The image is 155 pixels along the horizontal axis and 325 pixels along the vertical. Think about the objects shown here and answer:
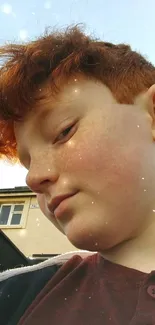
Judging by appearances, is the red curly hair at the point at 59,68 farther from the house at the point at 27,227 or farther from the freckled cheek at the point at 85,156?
the house at the point at 27,227

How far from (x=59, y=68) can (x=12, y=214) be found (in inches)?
431

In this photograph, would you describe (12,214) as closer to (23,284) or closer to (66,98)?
(23,284)

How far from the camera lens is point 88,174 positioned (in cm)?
89

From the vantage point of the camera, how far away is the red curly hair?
1024 mm

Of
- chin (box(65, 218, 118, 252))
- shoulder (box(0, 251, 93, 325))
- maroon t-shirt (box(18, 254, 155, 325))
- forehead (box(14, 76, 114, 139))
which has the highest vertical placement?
forehead (box(14, 76, 114, 139))

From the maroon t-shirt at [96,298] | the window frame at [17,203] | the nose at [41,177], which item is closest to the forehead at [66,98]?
the nose at [41,177]

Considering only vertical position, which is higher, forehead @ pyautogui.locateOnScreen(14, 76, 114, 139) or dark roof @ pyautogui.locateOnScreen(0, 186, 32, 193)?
forehead @ pyautogui.locateOnScreen(14, 76, 114, 139)

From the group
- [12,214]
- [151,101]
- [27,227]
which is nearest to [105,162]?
[151,101]

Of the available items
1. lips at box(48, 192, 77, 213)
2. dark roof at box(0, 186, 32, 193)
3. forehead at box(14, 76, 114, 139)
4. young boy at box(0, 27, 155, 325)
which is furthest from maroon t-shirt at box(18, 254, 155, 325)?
dark roof at box(0, 186, 32, 193)

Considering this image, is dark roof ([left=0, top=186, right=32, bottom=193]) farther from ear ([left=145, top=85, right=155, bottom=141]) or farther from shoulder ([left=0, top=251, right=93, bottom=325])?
ear ([left=145, top=85, right=155, bottom=141])

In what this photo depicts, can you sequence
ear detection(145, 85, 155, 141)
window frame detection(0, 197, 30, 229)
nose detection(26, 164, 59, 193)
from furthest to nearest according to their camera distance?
window frame detection(0, 197, 30, 229), ear detection(145, 85, 155, 141), nose detection(26, 164, 59, 193)

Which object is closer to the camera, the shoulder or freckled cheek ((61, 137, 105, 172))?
freckled cheek ((61, 137, 105, 172))

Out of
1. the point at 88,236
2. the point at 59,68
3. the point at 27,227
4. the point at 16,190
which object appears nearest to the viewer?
the point at 88,236

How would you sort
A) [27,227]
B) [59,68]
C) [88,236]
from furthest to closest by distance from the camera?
[27,227] < [59,68] < [88,236]
